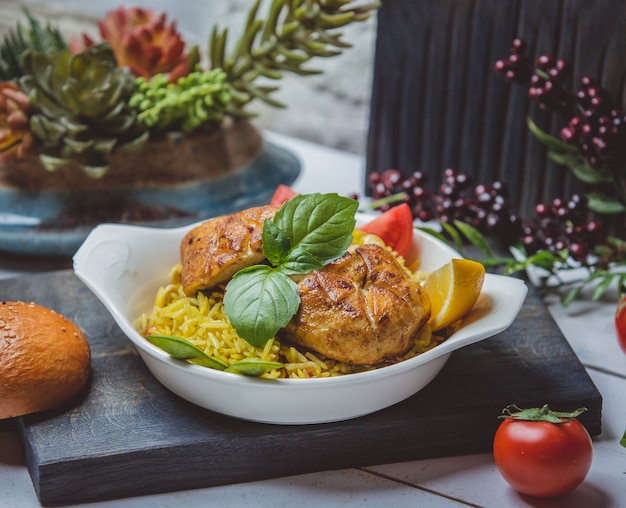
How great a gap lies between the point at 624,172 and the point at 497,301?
82 centimetres

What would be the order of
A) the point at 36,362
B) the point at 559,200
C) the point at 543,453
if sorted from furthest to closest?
the point at 559,200 → the point at 36,362 → the point at 543,453

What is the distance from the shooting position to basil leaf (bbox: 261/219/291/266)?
1.65m

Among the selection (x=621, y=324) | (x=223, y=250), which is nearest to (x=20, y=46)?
(x=223, y=250)

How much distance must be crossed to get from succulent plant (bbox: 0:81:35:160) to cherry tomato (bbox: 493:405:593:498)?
1.44 meters

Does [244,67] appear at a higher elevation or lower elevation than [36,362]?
higher

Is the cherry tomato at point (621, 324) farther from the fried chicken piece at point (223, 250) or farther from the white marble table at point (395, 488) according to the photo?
the fried chicken piece at point (223, 250)

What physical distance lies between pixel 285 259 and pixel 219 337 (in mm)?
192

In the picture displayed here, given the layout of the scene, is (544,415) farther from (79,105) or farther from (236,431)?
(79,105)

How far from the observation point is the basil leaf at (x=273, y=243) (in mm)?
1651

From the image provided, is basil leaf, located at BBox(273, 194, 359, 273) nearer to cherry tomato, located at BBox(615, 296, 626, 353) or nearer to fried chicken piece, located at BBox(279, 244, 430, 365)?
fried chicken piece, located at BBox(279, 244, 430, 365)

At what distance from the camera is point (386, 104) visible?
2705mm

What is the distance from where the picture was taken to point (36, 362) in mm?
1595

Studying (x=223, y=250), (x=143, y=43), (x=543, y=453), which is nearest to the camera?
(x=543, y=453)

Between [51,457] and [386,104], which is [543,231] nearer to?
[386,104]
